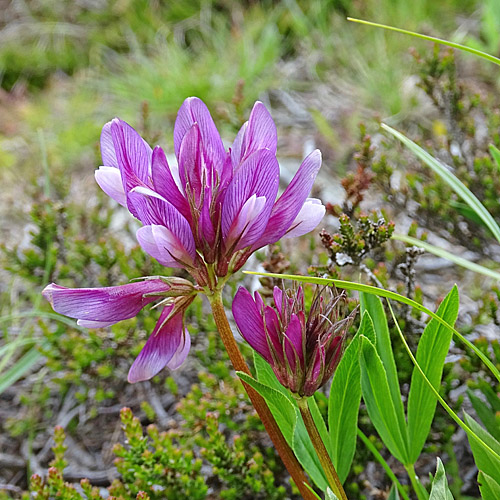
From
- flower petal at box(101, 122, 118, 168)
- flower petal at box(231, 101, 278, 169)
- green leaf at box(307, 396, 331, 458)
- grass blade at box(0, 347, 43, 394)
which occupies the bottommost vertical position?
grass blade at box(0, 347, 43, 394)

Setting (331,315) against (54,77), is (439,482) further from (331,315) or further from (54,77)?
(54,77)

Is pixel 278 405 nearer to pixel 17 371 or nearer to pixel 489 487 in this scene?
pixel 489 487

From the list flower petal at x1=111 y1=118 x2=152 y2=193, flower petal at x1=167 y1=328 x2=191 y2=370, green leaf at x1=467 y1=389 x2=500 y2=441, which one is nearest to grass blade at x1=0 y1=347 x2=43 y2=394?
flower petal at x1=167 y1=328 x2=191 y2=370

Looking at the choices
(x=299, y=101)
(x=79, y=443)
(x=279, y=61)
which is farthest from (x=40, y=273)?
(x=279, y=61)

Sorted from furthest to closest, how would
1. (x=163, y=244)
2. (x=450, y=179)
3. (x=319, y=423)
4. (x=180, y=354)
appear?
(x=450, y=179) < (x=319, y=423) < (x=180, y=354) < (x=163, y=244)

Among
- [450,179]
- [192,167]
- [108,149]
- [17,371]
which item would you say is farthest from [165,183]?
[17,371]

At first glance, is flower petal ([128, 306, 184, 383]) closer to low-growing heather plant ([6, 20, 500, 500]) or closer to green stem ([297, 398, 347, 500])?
low-growing heather plant ([6, 20, 500, 500])

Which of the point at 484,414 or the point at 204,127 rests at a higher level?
the point at 204,127
